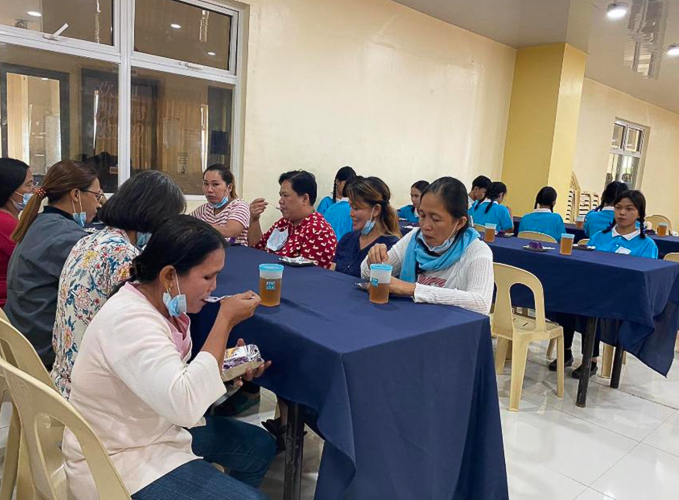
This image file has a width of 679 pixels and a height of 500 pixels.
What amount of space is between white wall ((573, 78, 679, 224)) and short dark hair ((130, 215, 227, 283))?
372 inches

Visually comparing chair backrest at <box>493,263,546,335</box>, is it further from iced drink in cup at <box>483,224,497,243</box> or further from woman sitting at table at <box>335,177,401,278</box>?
iced drink in cup at <box>483,224,497,243</box>

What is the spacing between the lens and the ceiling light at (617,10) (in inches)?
202

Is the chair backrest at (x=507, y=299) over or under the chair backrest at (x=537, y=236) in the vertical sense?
under

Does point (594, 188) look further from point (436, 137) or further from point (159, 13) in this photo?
point (159, 13)

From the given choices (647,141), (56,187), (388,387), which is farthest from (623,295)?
(647,141)

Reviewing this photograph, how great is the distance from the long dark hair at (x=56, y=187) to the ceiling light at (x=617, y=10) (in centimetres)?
540

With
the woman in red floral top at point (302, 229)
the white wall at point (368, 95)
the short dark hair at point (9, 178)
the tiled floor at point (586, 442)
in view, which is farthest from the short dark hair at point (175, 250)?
the white wall at point (368, 95)

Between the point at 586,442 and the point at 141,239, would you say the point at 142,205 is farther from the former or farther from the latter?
the point at 586,442

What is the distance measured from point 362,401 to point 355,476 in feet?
0.62

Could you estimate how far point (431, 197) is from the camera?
6.56ft

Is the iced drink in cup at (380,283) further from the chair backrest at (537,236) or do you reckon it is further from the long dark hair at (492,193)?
the long dark hair at (492,193)

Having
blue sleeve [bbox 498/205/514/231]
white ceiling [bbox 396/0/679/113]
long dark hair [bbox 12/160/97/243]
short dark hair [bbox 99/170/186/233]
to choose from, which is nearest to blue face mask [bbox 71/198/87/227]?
long dark hair [bbox 12/160/97/243]

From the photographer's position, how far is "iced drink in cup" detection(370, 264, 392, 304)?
1.71m

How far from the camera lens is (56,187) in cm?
203
